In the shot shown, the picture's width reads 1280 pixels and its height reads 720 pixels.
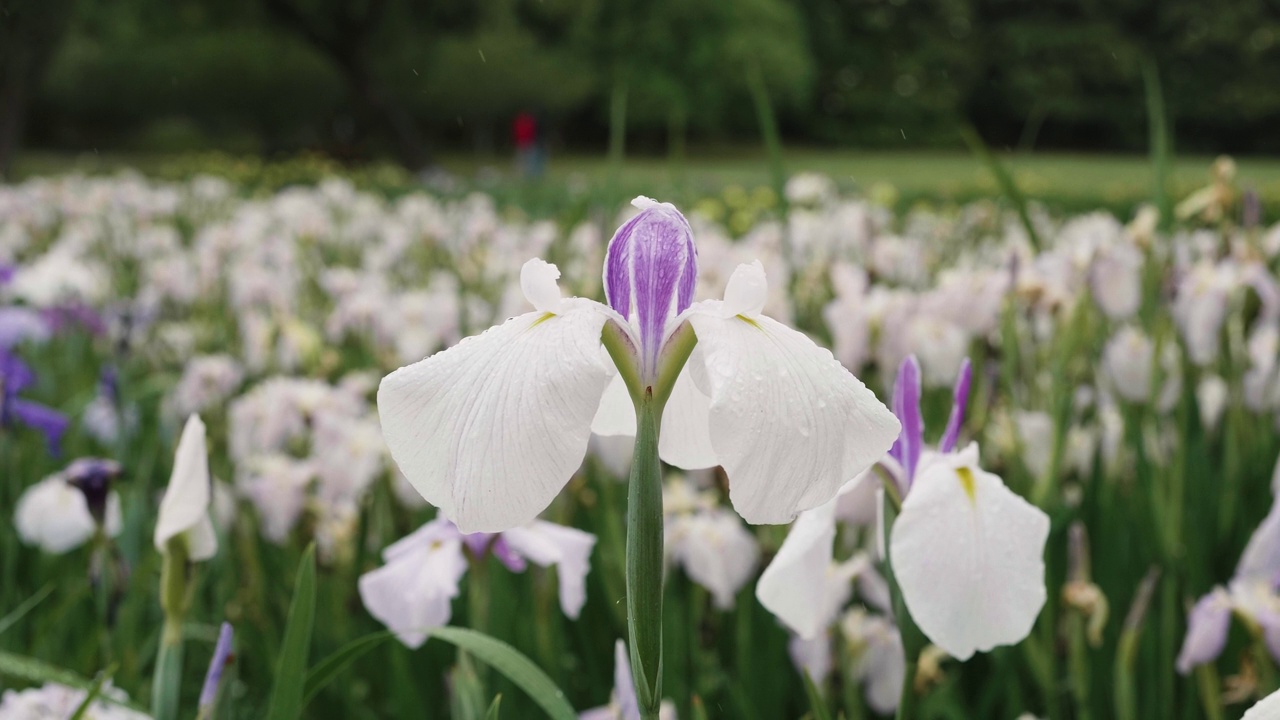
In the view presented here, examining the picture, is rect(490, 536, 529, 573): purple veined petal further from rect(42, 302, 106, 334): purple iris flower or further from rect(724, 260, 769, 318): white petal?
rect(42, 302, 106, 334): purple iris flower

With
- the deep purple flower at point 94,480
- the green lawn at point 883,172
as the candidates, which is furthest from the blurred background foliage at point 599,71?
the deep purple flower at point 94,480

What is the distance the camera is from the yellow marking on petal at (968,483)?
87 centimetres

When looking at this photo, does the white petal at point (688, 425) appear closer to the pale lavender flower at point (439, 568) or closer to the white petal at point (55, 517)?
the pale lavender flower at point (439, 568)

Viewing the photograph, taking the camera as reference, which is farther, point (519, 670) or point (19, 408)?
point (19, 408)

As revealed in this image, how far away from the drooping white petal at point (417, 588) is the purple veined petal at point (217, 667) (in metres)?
0.18

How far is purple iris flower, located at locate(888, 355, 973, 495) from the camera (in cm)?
94

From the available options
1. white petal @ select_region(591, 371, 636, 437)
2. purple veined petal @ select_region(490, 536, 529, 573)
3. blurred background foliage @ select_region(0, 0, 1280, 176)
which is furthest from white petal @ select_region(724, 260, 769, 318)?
A: blurred background foliage @ select_region(0, 0, 1280, 176)

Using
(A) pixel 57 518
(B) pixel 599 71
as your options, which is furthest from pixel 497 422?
(B) pixel 599 71

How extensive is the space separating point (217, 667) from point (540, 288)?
451 mm

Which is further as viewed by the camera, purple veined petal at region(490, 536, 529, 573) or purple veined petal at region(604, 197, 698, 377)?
purple veined petal at region(490, 536, 529, 573)

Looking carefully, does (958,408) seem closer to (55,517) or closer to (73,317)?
(55,517)

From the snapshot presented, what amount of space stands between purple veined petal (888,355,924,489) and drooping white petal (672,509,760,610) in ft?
2.38

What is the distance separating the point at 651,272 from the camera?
749 mm

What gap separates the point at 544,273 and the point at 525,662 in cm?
31
